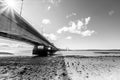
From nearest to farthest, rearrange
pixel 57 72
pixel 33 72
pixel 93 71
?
pixel 33 72 → pixel 57 72 → pixel 93 71

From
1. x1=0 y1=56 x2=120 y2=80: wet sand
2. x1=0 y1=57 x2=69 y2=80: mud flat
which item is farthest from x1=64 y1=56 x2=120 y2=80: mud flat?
x1=0 y1=57 x2=69 y2=80: mud flat

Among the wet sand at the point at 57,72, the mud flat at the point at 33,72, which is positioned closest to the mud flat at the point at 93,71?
the wet sand at the point at 57,72

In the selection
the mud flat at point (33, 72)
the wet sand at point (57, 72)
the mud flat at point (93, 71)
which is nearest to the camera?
the mud flat at point (33, 72)

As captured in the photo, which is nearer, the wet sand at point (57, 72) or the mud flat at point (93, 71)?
the wet sand at point (57, 72)

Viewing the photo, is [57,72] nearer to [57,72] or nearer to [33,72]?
[57,72]

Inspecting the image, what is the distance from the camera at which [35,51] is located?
3416 centimetres

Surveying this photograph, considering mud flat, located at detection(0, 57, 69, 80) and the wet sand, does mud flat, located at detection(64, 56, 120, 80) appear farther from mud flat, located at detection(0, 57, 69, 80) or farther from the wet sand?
mud flat, located at detection(0, 57, 69, 80)

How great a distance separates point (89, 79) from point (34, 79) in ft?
14.0

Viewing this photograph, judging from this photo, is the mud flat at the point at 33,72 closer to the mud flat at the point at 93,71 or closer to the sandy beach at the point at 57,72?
the sandy beach at the point at 57,72

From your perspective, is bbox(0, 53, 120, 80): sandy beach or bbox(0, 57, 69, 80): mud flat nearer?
bbox(0, 57, 69, 80): mud flat

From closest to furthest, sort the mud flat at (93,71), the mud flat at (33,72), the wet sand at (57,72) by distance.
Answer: the mud flat at (33,72), the wet sand at (57,72), the mud flat at (93,71)

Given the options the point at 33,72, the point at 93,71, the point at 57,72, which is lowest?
the point at 93,71

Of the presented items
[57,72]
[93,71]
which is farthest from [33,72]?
[93,71]

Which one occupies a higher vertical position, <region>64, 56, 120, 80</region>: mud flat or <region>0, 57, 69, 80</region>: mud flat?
<region>0, 57, 69, 80</region>: mud flat
